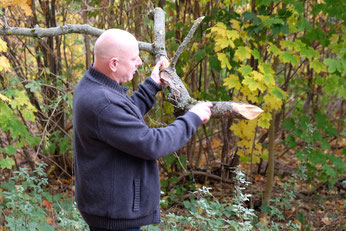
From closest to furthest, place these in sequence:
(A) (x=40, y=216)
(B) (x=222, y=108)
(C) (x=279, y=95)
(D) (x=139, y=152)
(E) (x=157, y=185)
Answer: (D) (x=139, y=152) → (E) (x=157, y=185) → (B) (x=222, y=108) → (A) (x=40, y=216) → (C) (x=279, y=95)

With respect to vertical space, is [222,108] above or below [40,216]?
above

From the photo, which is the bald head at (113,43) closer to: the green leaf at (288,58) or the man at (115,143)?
the man at (115,143)

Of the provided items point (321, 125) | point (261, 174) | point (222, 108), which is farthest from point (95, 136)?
point (261, 174)

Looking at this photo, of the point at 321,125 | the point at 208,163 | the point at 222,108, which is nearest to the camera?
the point at 222,108

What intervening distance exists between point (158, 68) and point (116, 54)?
74cm

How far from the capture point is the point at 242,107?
2.03 meters

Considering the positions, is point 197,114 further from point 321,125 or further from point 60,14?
point 60,14

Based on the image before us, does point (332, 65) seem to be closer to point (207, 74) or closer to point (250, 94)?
point (250, 94)

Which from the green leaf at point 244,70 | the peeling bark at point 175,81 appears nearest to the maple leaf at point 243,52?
the green leaf at point 244,70

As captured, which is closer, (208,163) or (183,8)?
(183,8)

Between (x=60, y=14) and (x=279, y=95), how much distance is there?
3.52 metres

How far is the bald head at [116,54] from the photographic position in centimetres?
174

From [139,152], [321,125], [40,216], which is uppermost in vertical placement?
[139,152]

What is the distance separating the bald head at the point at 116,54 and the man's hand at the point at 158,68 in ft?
1.83
